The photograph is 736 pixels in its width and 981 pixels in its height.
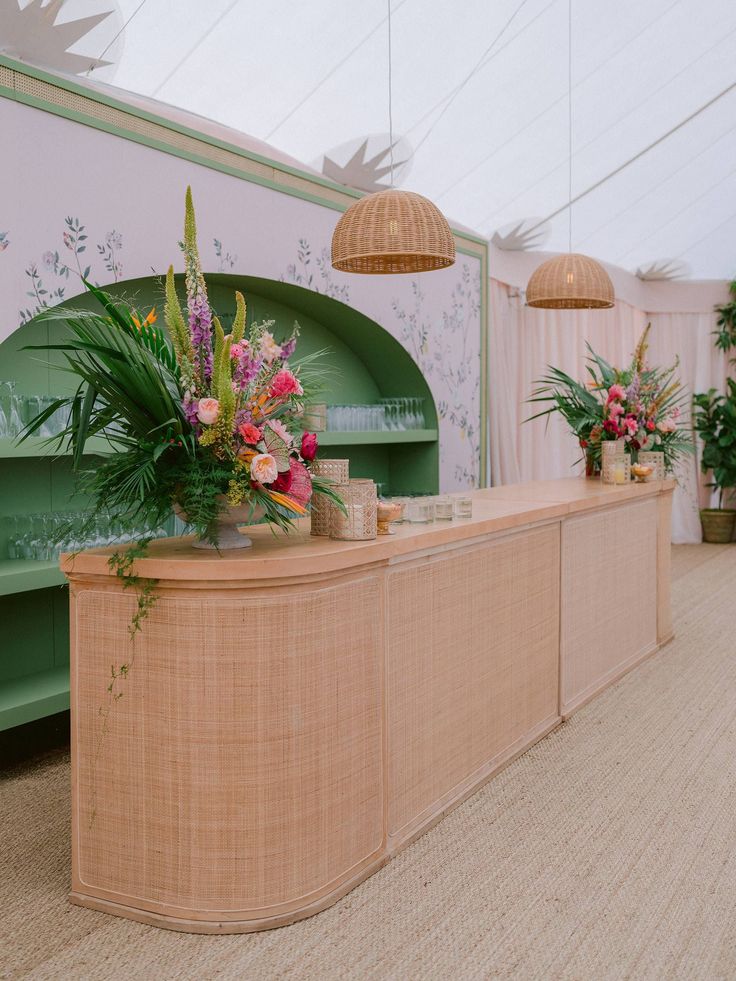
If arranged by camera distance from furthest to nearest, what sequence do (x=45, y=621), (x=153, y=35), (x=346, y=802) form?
(x=153, y=35) → (x=45, y=621) → (x=346, y=802)

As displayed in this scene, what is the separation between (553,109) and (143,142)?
3453 millimetres

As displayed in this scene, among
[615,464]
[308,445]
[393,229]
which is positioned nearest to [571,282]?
[615,464]

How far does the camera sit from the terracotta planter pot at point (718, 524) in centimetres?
1002

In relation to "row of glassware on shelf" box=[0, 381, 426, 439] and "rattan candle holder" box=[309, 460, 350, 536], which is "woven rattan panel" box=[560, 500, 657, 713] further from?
"rattan candle holder" box=[309, 460, 350, 536]

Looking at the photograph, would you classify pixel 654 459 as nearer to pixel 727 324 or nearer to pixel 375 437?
pixel 375 437

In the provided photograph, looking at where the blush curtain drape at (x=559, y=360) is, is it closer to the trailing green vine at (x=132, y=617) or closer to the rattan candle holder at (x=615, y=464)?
the rattan candle holder at (x=615, y=464)

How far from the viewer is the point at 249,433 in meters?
2.39

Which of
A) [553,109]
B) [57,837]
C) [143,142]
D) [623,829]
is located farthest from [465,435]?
[57,837]

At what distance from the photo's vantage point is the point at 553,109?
6.43m

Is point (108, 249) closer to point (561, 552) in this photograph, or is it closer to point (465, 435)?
point (561, 552)

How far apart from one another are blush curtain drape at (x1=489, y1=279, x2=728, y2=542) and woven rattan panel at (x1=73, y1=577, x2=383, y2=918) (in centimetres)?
473

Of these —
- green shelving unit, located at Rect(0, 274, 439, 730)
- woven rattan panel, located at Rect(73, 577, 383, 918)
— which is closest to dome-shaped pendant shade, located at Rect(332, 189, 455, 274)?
green shelving unit, located at Rect(0, 274, 439, 730)

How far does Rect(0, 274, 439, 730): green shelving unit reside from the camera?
12.1ft

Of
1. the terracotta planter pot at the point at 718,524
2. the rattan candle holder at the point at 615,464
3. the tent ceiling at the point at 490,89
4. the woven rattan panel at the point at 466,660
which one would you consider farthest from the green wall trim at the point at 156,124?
the terracotta planter pot at the point at 718,524
